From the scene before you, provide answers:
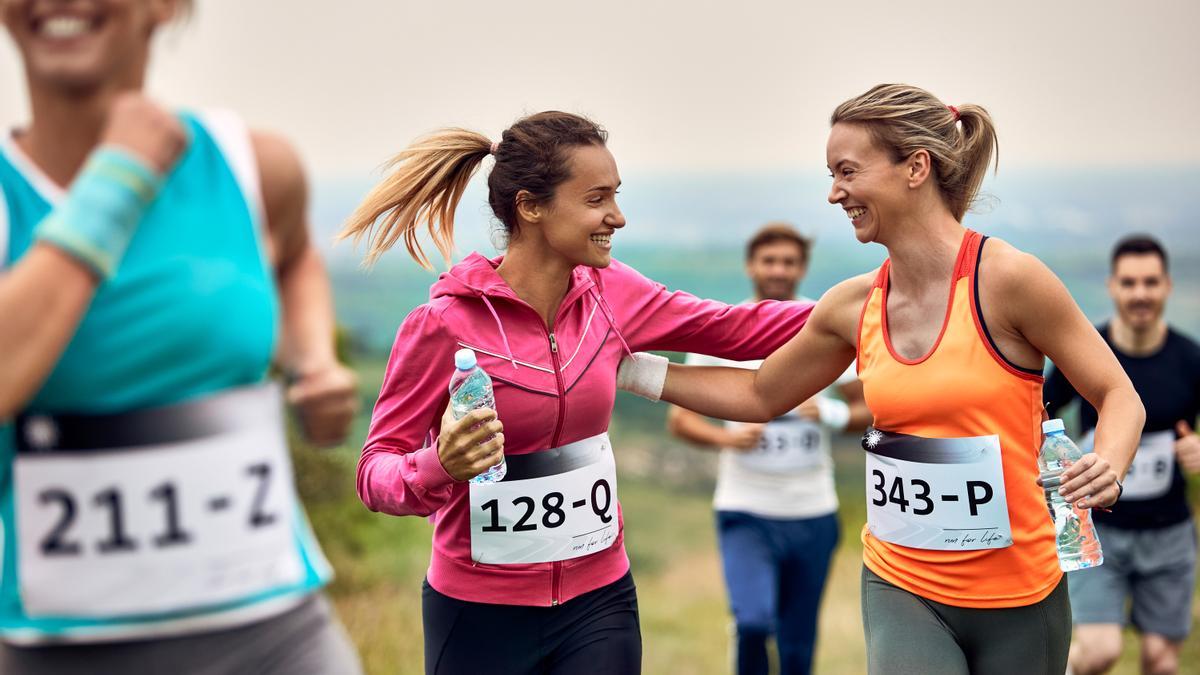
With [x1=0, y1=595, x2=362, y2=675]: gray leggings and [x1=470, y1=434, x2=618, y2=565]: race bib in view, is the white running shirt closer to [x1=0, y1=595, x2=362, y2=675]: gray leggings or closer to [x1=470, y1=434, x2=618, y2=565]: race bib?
[x1=470, y1=434, x2=618, y2=565]: race bib

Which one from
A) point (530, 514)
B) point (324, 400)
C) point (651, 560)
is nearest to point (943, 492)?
point (530, 514)

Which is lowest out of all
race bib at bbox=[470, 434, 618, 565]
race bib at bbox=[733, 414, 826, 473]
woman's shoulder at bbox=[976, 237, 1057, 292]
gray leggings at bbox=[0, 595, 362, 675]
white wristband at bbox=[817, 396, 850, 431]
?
race bib at bbox=[733, 414, 826, 473]

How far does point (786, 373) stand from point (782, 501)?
2480 mm

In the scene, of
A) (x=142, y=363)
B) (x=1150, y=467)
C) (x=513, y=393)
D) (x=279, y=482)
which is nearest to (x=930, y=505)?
(x=513, y=393)

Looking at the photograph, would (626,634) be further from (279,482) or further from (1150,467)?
(1150,467)

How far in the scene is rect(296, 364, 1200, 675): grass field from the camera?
324 inches

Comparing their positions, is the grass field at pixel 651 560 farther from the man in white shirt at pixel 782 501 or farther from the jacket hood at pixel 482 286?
the jacket hood at pixel 482 286

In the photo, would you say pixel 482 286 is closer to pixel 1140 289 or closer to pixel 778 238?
pixel 778 238

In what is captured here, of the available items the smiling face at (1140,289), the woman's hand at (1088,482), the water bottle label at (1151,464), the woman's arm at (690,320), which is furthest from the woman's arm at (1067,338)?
the smiling face at (1140,289)

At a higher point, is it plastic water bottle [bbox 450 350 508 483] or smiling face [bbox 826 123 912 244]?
smiling face [bbox 826 123 912 244]

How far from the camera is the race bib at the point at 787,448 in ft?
20.5

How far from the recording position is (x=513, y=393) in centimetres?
346

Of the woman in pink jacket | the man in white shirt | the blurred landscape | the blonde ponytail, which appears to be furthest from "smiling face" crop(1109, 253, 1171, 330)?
the blurred landscape

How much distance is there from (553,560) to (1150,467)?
3.26 m
